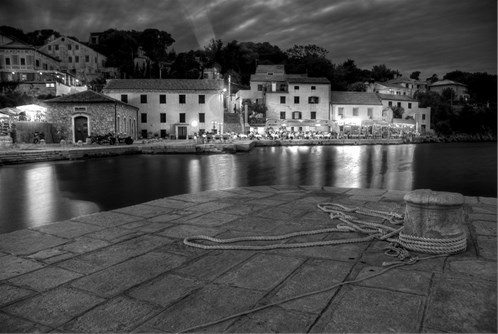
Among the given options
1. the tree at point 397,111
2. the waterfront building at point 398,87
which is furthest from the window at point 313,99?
the waterfront building at point 398,87

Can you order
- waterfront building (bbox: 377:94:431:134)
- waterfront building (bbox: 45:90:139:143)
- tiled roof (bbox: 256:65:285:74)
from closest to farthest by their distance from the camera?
waterfront building (bbox: 45:90:139:143) → waterfront building (bbox: 377:94:431:134) → tiled roof (bbox: 256:65:285:74)

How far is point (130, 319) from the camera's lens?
92.5 inches

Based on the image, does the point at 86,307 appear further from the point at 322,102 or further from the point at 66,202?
the point at 322,102

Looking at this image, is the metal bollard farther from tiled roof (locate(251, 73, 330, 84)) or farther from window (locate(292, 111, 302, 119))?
tiled roof (locate(251, 73, 330, 84))

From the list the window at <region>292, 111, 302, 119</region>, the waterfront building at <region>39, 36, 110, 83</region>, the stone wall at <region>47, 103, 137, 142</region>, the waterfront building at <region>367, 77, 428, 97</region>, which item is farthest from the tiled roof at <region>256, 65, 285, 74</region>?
the stone wall at <region>47, 103, 137, 142</region>

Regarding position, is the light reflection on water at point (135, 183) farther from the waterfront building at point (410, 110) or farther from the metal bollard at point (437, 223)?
the waterfront building at point (410, 110)

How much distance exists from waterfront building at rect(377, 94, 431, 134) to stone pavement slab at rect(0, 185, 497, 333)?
178ft

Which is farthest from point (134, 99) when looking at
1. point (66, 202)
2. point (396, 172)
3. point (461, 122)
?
point (461, 122)

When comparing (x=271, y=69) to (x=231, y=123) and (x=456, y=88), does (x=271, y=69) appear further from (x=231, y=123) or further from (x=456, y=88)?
(x=456, y=88)

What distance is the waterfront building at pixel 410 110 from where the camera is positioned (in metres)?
55.5

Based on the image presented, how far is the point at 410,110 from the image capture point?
57.4m

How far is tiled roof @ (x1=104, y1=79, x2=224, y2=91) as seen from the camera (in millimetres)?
40281

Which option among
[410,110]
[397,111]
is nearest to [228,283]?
[397,111]

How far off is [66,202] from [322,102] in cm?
4327
